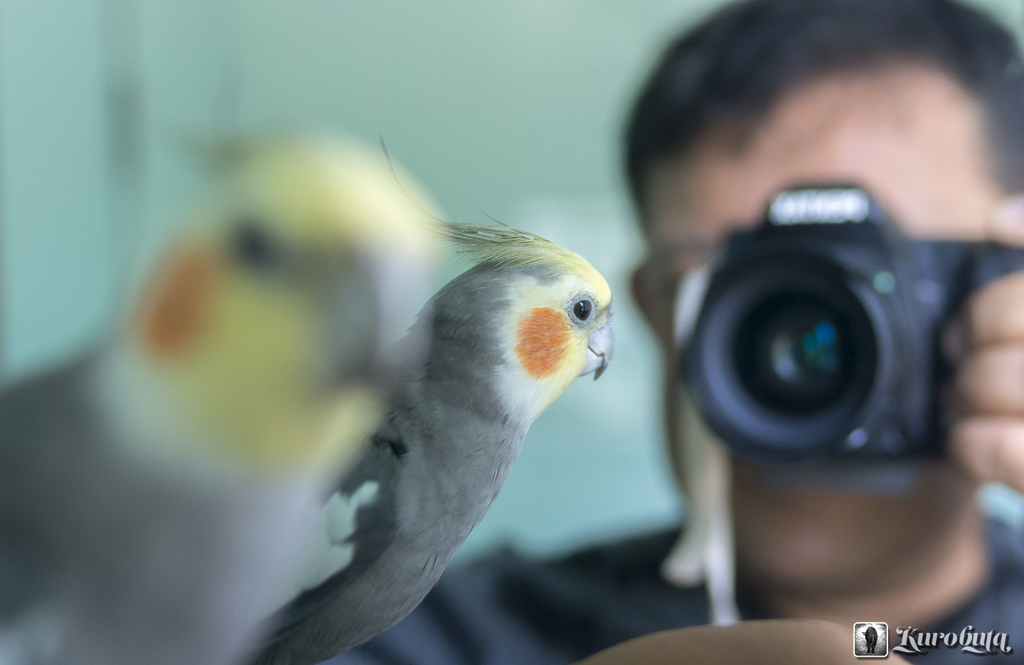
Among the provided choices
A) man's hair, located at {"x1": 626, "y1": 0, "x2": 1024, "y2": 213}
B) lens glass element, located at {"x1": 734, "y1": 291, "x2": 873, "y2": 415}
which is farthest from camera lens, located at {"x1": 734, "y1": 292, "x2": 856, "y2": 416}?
man's hair, located at {"x1": 626, "y1": 0, "x2": 1024, "y2": 213}

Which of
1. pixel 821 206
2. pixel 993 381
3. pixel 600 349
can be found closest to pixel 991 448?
pixel 993 381

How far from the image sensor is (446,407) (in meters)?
0.12

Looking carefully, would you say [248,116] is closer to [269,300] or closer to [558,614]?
[269,300]

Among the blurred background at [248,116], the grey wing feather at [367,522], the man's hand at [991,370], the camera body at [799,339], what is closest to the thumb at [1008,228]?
the man's hand at [991,370]

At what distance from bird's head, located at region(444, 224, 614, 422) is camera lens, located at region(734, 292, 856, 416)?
0.27ft

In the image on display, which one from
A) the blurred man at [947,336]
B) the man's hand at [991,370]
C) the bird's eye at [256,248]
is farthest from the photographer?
the man's hand at [991,370]

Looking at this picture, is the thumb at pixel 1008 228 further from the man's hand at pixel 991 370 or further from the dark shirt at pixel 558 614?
the dark shirt at pixel 558 614

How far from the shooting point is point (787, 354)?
208 millimetres

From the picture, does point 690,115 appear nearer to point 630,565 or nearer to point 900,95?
point 900,95

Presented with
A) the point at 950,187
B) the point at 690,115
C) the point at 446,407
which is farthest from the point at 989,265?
the point at 446,407

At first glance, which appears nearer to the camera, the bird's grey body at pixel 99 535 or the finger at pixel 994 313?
the bird's grey body at pixel 99 535

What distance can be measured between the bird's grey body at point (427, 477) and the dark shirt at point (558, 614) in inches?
0.5

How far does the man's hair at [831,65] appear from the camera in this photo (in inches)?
12.5

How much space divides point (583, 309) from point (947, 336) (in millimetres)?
258
